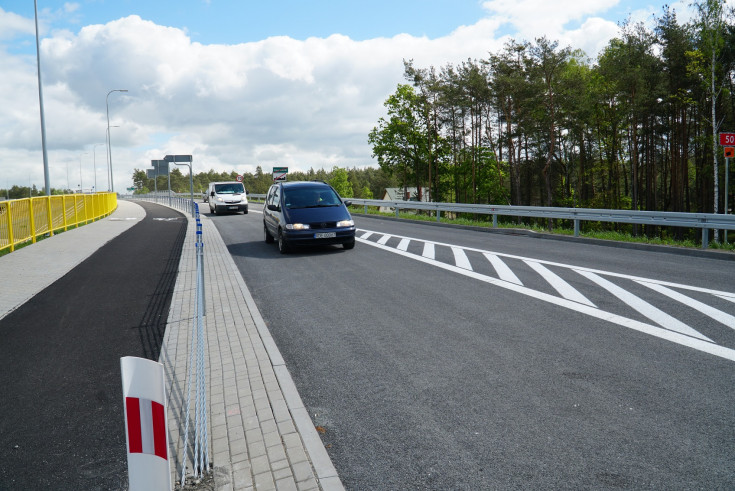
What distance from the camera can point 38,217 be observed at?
1634 centimetres

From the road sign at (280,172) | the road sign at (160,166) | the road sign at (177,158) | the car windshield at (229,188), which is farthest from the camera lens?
the road sign at (160,166)

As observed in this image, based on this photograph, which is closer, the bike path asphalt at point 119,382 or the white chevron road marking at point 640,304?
the bike path asphalt at point 119,382

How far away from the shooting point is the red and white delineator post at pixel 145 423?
213 cm

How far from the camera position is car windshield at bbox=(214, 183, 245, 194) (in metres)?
31.7

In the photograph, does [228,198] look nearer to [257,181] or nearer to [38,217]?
[38,217]

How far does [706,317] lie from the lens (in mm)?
6031

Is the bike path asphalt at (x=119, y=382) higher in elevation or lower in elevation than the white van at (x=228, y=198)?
lower

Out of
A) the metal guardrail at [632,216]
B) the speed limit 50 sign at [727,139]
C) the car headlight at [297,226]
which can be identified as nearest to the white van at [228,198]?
the metal guardrail at [632,216]

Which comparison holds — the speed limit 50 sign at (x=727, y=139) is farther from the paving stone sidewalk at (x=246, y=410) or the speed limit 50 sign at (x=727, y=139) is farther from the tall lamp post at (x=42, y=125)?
the tall lamp post at (x=42, y=125)

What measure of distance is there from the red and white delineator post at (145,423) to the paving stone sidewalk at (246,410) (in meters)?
0.65

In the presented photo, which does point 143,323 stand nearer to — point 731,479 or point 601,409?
point 601,409

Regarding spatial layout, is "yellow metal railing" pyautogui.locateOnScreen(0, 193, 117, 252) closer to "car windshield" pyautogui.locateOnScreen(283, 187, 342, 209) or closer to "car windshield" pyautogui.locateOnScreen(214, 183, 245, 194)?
"car windshield" pyautogui.locateOnScreen(283, 187, 342, 209)

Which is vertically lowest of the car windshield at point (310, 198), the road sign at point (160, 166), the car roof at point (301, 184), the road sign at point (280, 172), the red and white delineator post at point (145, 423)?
the red and white delineator post at point (145, 423)

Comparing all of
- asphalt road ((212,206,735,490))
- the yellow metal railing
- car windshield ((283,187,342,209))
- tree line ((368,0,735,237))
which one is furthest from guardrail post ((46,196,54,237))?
tree line ((368,0,735,237))
